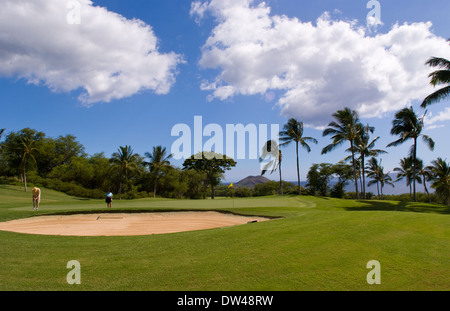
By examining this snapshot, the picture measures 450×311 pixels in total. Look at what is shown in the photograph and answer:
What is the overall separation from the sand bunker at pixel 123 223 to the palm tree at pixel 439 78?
20012 mm

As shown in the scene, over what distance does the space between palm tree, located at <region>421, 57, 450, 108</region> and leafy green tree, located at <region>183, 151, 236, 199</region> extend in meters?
39.7

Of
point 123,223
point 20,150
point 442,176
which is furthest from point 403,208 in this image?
point 20,150

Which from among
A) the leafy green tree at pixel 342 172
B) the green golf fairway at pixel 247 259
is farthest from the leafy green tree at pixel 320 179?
the green golf fairway at pixel 247 259

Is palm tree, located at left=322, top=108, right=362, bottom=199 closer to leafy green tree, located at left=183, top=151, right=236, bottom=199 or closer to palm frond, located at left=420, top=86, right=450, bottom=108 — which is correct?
palm frond, located at left=420, top=86, right=450, bottom=108

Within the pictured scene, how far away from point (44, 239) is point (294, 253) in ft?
30.1

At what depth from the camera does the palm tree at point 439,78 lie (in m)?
22.0

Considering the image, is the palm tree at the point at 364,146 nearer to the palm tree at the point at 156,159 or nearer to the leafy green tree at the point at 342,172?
the leafy green tree at the point at 342,172

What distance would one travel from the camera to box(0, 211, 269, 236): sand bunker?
13.8 meters

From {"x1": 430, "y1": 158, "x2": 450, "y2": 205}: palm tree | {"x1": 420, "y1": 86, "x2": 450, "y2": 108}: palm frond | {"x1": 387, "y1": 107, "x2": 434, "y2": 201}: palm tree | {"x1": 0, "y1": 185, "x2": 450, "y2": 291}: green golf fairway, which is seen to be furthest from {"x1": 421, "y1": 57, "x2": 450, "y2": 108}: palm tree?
{"x1": 430, "y1": 158, "x2": 450, "y2": 205}: palm tree

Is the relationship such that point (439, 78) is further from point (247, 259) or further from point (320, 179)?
point (320, 179)

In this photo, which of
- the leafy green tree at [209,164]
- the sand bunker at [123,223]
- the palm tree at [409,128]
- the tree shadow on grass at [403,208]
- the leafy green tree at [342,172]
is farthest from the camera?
the leafy green tree at [209,164]
